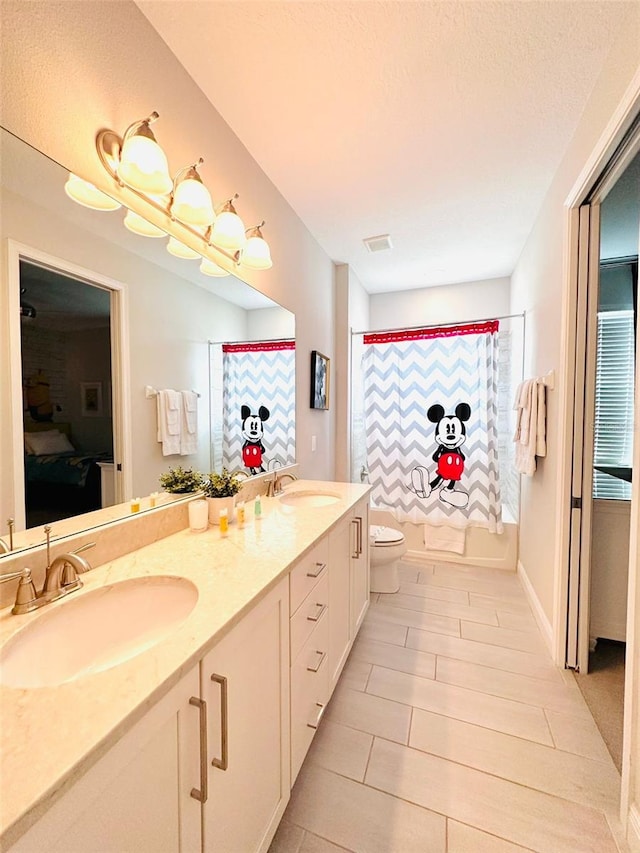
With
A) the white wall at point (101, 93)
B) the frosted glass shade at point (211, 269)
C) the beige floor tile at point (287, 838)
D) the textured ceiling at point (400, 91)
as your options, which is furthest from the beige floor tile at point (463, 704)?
the textured ceiling at point (400, 91)

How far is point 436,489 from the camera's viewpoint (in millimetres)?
3107

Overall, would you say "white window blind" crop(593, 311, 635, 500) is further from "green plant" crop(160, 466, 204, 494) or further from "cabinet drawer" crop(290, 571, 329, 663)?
"green plant" crop(160, 466, 204, 494)

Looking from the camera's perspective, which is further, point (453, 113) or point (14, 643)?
point (453, 113)

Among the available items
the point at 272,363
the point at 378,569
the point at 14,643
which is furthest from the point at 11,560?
the point at 378,569

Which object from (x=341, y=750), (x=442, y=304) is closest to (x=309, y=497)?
(x=341, y=750)

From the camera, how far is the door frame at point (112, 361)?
2.90 feet

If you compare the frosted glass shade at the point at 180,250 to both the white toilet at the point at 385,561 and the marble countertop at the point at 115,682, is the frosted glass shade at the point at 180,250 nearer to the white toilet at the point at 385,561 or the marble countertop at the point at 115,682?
the marble countertop at the point at 115,682

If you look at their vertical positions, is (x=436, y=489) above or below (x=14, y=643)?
below

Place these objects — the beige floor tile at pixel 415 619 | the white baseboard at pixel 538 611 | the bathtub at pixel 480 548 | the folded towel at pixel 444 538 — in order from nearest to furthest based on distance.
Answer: the white baseboard at pixel 538 611 < the beige floor tile at pixel 415 619 < the bathtub at pixel 480 548 < the folded towel at pixel 444 538

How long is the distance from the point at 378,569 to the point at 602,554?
131 cm

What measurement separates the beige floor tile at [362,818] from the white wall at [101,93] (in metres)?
1.69

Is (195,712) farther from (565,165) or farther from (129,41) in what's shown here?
(565,165)

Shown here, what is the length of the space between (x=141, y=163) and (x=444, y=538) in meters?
3.17

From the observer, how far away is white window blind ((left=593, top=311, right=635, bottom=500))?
2.17 metres
